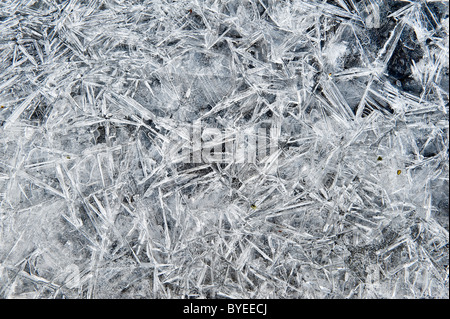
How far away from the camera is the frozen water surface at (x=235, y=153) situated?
974 mm

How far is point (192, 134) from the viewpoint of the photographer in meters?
0.97

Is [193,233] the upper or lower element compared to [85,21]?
lower

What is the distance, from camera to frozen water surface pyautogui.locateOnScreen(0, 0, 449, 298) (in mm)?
974

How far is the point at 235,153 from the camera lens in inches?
38.4

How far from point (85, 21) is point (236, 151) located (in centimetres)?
60

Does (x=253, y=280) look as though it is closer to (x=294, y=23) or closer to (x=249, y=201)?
(x=249, y=201)

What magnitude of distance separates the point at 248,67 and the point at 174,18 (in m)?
0.27
